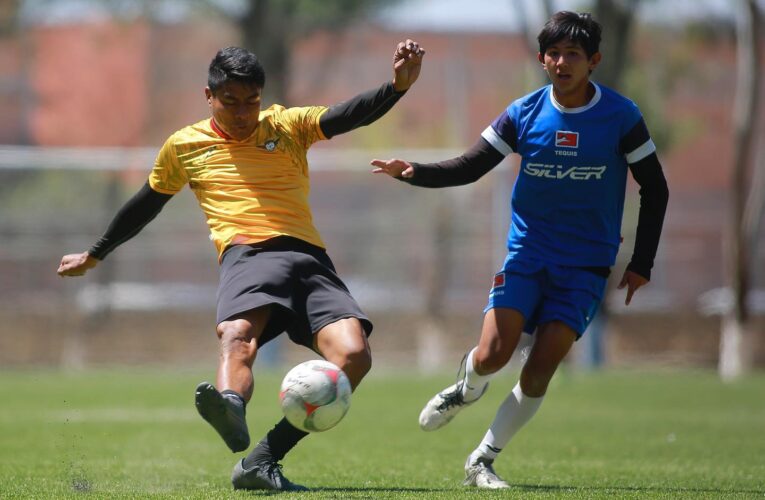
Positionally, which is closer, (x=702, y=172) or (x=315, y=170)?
(x=315, y=170)

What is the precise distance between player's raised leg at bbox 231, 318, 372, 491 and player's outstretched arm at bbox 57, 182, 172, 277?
1.19 meters

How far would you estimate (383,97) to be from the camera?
634 centimetres

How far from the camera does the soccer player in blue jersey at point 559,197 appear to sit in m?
6.59

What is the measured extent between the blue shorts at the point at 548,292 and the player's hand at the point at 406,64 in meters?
1.13

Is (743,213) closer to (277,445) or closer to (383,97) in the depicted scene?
(383,97)

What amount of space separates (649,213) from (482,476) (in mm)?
1609

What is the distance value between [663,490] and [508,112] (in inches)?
82.8

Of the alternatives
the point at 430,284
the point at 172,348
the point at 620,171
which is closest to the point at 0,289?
the point at 172,348

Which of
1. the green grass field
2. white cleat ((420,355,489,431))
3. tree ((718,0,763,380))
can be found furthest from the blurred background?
white cleat ((420,355,489,431))

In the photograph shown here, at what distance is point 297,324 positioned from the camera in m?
6.44

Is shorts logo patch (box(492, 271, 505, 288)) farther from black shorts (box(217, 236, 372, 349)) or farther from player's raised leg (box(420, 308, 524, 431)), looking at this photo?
black shorts (box(217, 236, 372, 349))

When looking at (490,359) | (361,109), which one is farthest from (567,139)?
(490,359)

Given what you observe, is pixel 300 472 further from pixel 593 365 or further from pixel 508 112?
pixel 593 365

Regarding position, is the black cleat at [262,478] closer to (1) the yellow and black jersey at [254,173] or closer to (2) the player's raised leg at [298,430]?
(2) the player's raised leg at [298,430]
